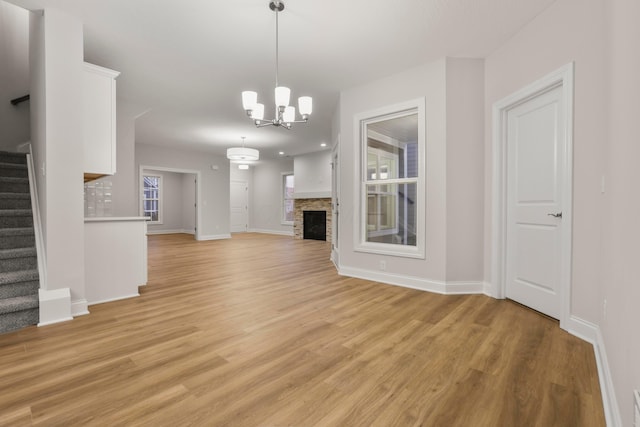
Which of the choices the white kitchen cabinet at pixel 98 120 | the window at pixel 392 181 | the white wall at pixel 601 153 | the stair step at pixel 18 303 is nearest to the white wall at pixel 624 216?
the white wall at pixel 601 153

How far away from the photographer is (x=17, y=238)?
2947mm

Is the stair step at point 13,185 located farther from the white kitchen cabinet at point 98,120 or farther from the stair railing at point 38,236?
the white kitchen cabinet at point 98,120

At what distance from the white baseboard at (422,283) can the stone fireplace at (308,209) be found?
14.5ft

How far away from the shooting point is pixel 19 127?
4465 mm

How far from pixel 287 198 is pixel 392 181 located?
7.16 metres

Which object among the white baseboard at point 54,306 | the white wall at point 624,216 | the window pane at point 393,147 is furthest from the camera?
the window pane at point 393,147

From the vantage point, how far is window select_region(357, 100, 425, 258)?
144 inches

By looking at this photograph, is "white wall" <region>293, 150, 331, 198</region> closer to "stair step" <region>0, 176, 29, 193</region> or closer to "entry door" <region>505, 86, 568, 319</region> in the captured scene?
"entry door" <region>505, 86, 568, 319</region>

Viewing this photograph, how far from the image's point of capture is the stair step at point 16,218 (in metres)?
3.04

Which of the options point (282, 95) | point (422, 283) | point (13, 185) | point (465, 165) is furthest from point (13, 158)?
point (465, 165)

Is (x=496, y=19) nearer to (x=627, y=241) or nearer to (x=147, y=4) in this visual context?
(x=627, y=241)

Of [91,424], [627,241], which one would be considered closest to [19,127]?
[91,424]

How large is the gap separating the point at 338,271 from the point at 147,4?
3747mm

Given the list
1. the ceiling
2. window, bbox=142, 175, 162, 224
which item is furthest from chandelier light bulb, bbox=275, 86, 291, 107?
window, bbox=142, 175, 162, 224
